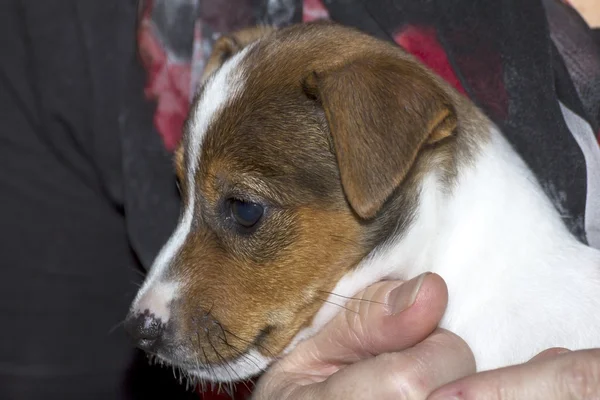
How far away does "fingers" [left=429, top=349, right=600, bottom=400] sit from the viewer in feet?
6.15

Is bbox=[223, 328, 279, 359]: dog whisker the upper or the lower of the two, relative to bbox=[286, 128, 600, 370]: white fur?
lower

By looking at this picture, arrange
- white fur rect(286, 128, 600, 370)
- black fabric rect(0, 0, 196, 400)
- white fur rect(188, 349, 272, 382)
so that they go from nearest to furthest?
white fur rect(286, 128, 600, 370) < white fur rect(188, 349, 272, 382) < black fabric rect(0, 0, 196, 400)

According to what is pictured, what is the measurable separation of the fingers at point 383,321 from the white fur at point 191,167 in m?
0.45

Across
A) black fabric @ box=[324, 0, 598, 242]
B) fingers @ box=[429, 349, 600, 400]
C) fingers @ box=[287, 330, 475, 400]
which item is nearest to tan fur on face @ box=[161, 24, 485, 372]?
fingers @ box=[287, 330, 475, 400]

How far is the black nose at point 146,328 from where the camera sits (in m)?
2.18

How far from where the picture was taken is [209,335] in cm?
222

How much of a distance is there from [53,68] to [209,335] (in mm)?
1151

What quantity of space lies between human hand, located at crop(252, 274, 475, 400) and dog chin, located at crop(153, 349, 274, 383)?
0.20 feet

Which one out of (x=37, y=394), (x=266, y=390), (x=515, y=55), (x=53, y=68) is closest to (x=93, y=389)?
(x=37, y=394)

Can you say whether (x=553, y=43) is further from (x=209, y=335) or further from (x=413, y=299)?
(x=209, y=335)

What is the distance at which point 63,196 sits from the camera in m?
2.90

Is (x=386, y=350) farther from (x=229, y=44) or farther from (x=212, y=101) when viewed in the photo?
(x=229, y=44)

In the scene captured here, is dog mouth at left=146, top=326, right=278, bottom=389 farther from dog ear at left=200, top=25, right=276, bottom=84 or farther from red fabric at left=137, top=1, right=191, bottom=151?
dog ear at left=200, top=25, right=276, bottom=84

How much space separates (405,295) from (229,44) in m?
1.05
